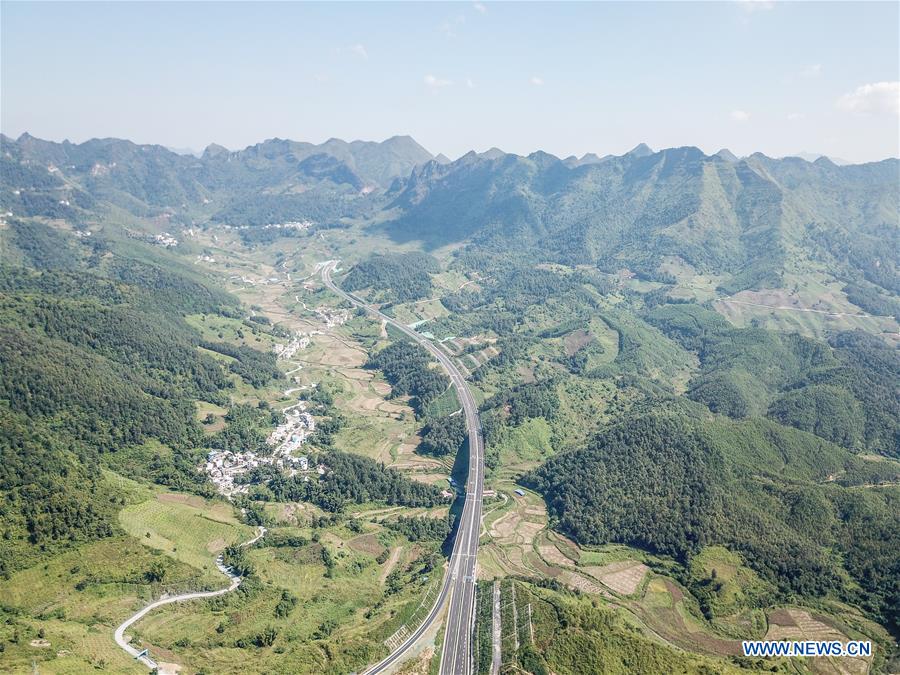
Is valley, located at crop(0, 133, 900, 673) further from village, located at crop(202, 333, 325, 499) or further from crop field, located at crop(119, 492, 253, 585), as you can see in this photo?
village, located at crop(202, 333, 325, 499)

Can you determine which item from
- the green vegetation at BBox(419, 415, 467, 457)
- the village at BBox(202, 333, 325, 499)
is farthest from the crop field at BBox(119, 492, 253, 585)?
the green vegetation at BBox(419, 415, 467, 457)

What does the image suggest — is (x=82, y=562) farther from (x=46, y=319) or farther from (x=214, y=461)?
(x=46, y=319)

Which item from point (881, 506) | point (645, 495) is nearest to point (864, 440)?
point (881, 506)

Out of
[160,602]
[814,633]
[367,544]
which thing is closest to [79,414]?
[160,602]

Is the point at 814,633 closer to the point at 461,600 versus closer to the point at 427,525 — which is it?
the point at 461,600

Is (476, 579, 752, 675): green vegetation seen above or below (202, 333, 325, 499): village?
below

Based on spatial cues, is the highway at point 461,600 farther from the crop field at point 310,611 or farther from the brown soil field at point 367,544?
the brown soil field at point 367,544
